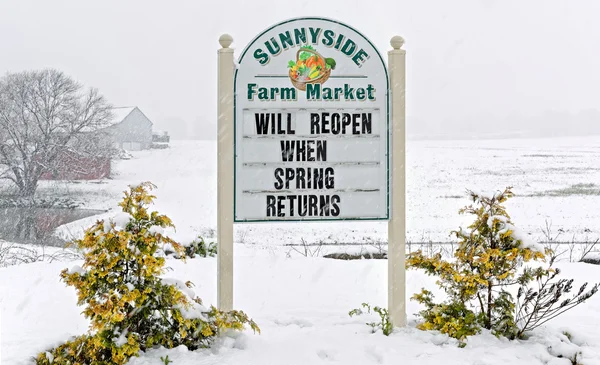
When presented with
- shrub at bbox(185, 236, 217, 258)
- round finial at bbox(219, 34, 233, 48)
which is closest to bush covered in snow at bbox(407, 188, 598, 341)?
round finial at bbox(219, 34, 233, 48)

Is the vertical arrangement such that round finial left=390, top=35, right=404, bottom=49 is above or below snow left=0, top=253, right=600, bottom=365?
above

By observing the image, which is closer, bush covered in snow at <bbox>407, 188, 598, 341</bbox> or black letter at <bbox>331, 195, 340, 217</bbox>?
bush covered in snow at <bbox>407, 188, 598, 341</bbox>

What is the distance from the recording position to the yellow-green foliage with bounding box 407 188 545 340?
169 inches

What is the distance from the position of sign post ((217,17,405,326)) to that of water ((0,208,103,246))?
20.7 metres

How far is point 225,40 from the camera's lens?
463cm

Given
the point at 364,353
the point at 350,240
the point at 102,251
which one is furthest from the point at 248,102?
the point at 350,240

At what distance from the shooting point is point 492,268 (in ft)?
14.1

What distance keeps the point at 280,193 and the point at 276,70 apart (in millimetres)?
1074

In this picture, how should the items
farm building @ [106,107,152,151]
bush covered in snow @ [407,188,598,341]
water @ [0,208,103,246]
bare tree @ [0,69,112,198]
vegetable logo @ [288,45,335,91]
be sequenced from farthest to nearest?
farm building @ [106,107,152,151]
bare tree @ [0,69,112,198]
water @ [0,208,103,246]
vegetable logo @ [288,45,335,91]
bush covered in snow @ [407,188,598,341]

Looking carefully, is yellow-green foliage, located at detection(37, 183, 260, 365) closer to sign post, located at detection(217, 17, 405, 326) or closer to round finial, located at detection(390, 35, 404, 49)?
sign post, located at detection(217, 17, 405, 326)

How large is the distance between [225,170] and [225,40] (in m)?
1.12

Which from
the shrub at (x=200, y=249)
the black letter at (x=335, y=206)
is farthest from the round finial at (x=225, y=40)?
the shrub at (x=200, y=249)

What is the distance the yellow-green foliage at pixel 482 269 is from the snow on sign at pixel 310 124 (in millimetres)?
814

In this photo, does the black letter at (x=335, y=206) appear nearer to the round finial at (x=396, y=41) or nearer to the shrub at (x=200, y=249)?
the round finial at (x=396, y=41)
